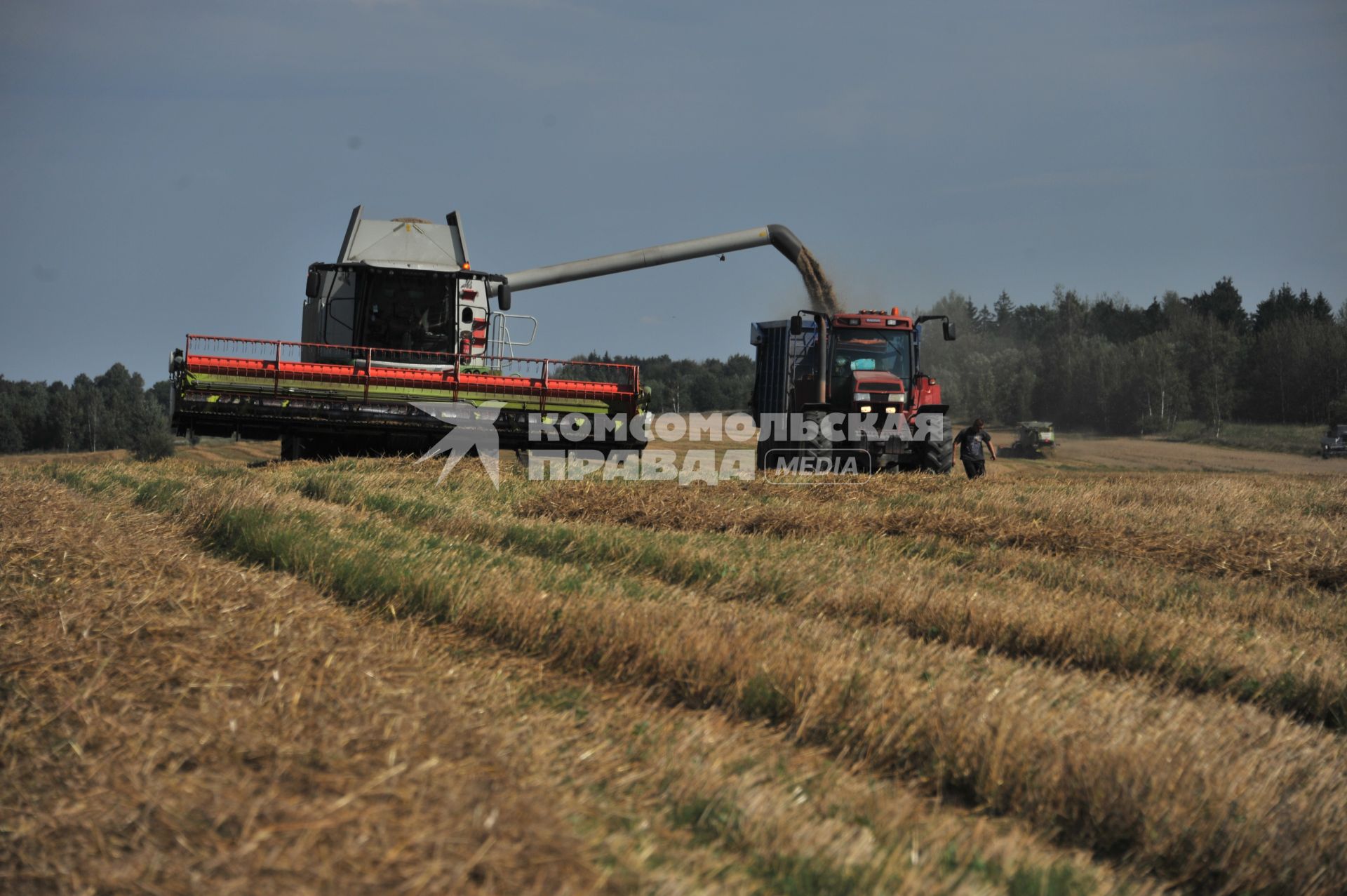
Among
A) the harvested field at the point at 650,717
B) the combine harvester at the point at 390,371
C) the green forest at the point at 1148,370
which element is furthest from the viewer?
the green forest at the point at 1148,370

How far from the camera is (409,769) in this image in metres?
2.78

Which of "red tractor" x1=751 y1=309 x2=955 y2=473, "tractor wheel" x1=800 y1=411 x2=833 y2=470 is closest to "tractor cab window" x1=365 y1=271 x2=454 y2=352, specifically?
"red tractor" x1=751 y1=309 x2=955 y2=473

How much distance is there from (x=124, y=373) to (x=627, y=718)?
459 feet

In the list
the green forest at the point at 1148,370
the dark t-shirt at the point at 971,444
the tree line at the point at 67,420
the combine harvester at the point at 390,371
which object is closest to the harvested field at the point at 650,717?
the combine harvester at the point at 390,371

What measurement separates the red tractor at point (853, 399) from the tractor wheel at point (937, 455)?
1 cm

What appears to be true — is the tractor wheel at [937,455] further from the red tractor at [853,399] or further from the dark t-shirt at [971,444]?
the dark t-shirt at [971,444]

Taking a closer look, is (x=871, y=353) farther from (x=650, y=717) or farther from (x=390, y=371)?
(x=650, y=717)

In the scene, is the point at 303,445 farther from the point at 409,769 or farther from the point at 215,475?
the point at 409,769

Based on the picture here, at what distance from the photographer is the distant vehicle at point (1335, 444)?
41719mm

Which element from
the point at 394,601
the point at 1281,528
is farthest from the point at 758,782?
the point at 1281,528

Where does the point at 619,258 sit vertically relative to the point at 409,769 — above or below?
above

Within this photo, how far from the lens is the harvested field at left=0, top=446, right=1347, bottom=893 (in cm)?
255

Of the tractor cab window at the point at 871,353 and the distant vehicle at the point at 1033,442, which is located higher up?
the tractor cab window at the point at 871,353

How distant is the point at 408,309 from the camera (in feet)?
52.1
